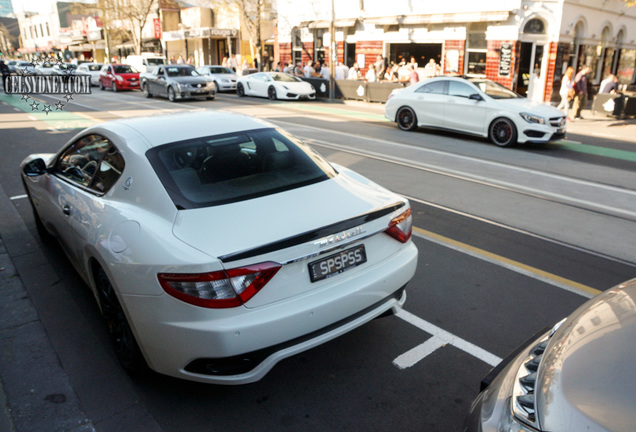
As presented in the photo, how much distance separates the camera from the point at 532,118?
11.9 metres

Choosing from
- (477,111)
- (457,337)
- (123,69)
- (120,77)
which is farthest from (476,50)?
(457,337)

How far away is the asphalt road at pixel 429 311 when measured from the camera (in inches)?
121

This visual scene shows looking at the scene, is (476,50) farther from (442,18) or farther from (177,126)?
(177,126)

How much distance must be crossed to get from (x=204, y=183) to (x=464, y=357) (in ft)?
7.30

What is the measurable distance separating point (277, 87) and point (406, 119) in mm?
9811

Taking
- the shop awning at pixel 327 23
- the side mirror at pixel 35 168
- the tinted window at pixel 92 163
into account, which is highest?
the shop awning at pixel 327 23

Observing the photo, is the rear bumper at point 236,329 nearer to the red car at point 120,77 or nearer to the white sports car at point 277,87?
the white sports car at point 277,87

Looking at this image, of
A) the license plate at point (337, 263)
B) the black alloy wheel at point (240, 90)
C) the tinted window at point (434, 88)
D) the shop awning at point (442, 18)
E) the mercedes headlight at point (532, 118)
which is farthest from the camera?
the black alloy wheel at point (240, 90)

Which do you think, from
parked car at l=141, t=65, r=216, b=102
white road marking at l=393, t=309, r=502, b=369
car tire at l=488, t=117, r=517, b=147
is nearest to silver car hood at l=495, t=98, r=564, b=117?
car tire at l=488, t=117, r=517, b=147

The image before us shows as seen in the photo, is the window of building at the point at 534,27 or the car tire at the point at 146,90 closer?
the window of building at the point at 534,27

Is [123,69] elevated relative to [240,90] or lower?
elevated

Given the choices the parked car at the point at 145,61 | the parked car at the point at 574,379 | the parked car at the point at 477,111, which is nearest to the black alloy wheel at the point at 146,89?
the parked car at the point at 145,61

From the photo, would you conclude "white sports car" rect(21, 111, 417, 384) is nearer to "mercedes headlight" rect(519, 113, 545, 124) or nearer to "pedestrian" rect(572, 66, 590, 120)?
"mercedes headlight" rect(519, 113, 545, 124)

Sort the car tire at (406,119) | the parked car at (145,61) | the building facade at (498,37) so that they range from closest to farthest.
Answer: the car tire at (406,119) < the building facade at (498,37) < the parked car at (145,61)
